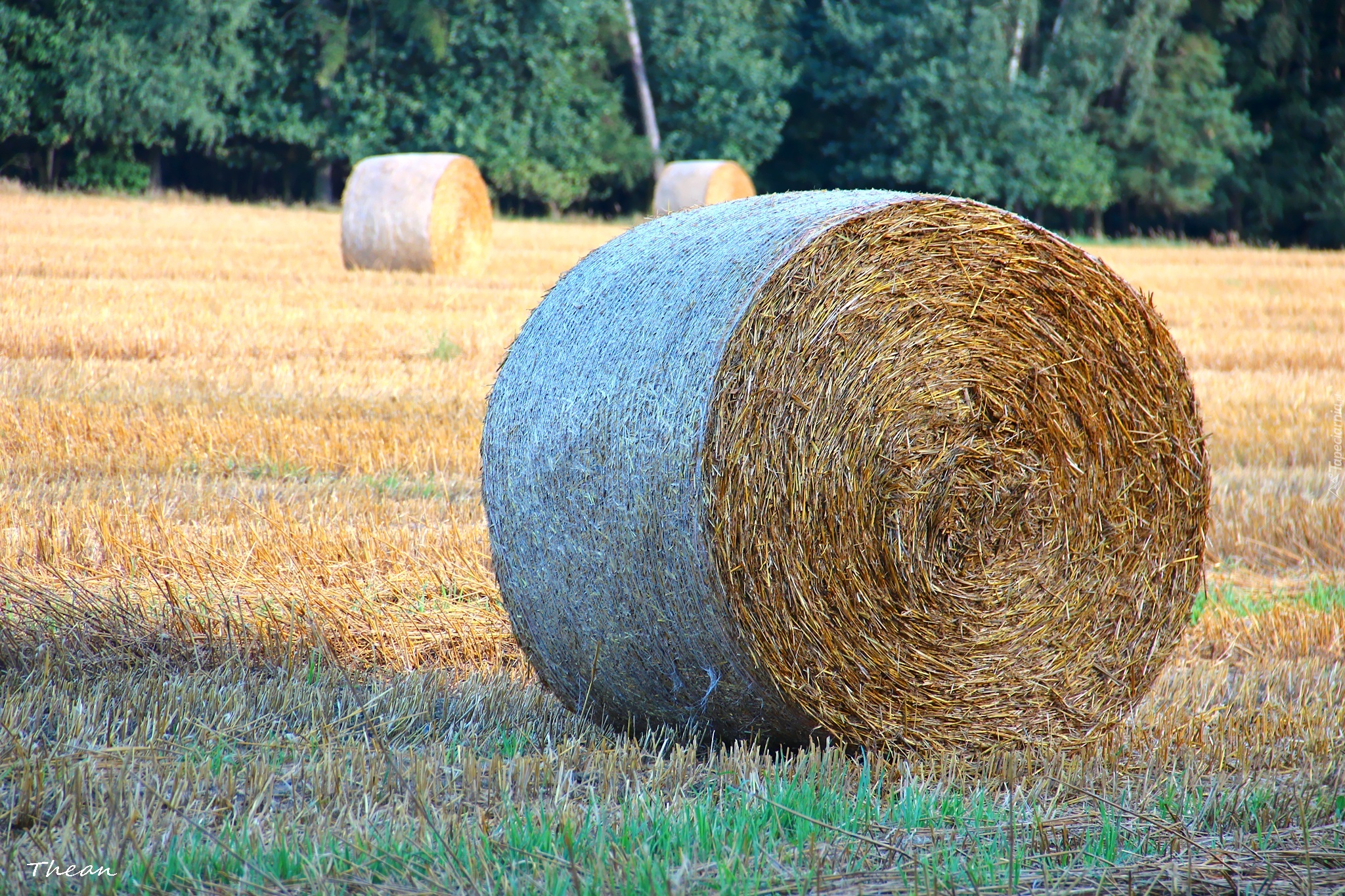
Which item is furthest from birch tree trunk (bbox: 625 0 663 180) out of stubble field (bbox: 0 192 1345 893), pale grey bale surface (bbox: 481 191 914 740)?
pale grey bale surface (bbox: 481 191 914 740)

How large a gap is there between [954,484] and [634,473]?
0.98 metres

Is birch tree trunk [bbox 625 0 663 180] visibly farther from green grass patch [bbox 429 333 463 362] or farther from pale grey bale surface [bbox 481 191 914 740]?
pale grey bale surface [bbox 481 191 914 740]

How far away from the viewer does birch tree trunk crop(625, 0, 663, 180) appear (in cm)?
3481

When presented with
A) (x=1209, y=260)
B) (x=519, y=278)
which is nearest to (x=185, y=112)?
(x=519, y=278)

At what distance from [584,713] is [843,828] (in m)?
1.24

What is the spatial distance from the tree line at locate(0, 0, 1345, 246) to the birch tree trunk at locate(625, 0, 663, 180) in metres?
0.25

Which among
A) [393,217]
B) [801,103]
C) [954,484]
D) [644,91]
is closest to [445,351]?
[393,217]

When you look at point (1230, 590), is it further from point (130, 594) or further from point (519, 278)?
point (519, 278)

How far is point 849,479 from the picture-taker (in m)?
3.71

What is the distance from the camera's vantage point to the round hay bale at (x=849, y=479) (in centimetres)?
354

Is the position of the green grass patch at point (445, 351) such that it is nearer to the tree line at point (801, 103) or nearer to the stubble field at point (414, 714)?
the stubble field at point (414, 714)

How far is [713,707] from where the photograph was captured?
12.2ft

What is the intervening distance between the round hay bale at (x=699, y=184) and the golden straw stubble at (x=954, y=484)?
19.0 m

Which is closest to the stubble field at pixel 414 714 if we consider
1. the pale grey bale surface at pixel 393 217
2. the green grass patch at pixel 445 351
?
the green grass patch at pixel 445 351
